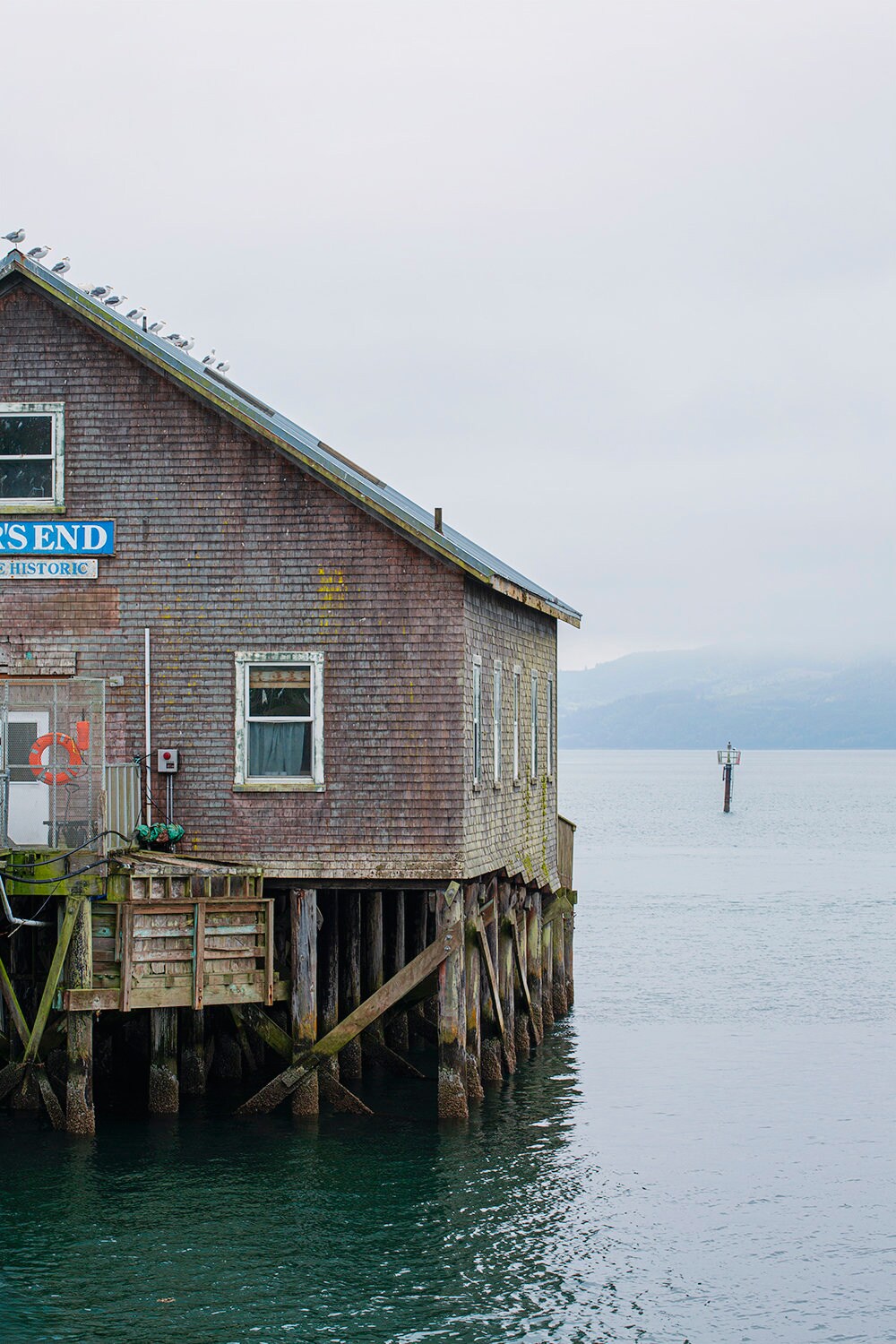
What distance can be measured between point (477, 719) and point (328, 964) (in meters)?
4.40

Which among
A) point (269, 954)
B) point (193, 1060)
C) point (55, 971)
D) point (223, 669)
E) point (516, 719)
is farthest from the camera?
point (516, 719)

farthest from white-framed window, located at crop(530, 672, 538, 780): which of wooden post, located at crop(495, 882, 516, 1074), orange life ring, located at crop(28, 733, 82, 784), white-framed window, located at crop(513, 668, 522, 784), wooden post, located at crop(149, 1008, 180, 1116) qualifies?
orange life ring, located at crop(28, 733, 82, 784)

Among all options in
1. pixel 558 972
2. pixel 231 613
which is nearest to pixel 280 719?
pixel 231 613

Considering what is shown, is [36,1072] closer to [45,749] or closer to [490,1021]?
[45,749]

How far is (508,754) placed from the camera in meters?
26.0

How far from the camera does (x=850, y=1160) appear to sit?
906 inches

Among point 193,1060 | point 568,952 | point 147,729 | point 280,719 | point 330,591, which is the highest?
point 330,591

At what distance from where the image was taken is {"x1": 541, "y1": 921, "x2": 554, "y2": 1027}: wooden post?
31609mm

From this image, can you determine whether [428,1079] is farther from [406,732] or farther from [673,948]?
[673,948]

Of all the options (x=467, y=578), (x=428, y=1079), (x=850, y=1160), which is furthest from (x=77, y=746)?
(x=850, y=1160)

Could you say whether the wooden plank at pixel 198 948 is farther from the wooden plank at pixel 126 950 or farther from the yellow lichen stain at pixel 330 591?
the yellow lichen stain at pixel 330 591

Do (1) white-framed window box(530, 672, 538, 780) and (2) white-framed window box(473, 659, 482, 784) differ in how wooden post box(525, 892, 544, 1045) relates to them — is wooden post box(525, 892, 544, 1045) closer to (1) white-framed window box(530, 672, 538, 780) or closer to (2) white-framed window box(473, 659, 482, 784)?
(1) white-framed window box(530, 672, 538, 780)

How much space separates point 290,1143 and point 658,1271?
5414mm

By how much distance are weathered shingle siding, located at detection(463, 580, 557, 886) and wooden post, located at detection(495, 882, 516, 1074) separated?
566 mm
